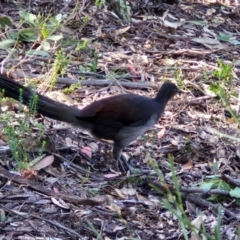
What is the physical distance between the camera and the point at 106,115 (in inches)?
199

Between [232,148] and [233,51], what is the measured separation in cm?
246

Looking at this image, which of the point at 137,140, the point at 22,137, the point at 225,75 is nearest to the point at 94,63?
the point at 137,140

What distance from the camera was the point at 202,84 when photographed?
668 cm

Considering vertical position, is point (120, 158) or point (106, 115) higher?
point (106, 115)

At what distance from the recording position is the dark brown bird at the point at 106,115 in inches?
199

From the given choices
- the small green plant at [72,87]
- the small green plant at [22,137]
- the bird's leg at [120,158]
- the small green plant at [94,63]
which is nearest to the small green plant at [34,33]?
the small green plant at [94,63]

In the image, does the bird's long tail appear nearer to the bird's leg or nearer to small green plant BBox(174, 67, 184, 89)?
the bird's leg

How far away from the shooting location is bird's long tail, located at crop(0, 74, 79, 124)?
498 centimetres

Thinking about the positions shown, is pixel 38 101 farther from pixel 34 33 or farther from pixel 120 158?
pixel 34 33

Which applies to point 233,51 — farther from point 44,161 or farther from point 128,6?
point 44,161

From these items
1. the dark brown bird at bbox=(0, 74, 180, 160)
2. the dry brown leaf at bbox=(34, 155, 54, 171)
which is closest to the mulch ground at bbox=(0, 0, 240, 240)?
the dry brown leaf at bbox=(34, 155, 54, 171)

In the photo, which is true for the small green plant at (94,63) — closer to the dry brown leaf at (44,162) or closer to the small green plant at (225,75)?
the small green plant at (225,75)

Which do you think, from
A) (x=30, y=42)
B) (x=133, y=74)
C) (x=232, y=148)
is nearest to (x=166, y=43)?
(x=133, y=74)

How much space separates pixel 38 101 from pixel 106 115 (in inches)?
20.9
